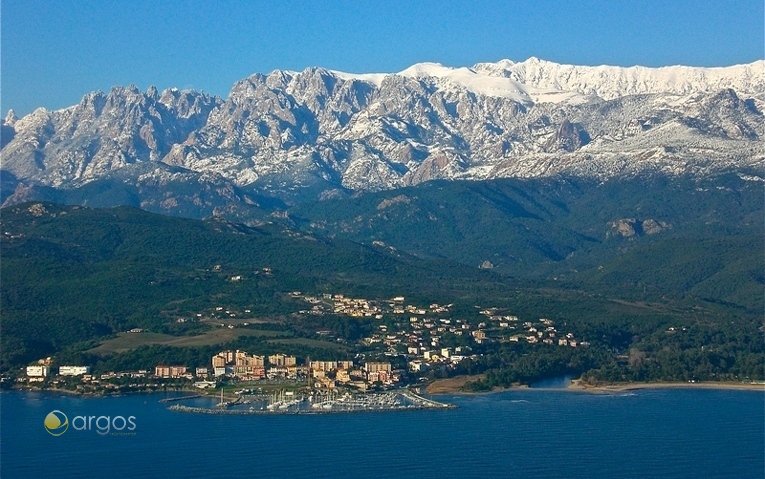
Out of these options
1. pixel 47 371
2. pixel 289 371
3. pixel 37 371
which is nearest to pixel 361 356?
pixel 289 371

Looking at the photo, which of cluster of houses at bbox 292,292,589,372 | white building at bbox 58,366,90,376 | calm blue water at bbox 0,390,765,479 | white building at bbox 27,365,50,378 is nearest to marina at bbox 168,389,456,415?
calm blue water at bbox 0,390,765,479

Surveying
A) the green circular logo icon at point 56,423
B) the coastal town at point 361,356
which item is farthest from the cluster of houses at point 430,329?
the green circular logo icon at point 56,423

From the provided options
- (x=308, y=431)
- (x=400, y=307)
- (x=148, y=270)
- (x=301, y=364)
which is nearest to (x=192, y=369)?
(x=301, y=364)

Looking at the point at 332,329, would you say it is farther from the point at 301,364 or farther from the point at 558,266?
the point at 558,266

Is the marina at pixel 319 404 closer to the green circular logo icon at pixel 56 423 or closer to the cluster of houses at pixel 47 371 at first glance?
the green circular logo icon at pixel 56 423

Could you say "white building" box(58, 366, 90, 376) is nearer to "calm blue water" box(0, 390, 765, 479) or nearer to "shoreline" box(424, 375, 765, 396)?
"calm blue water" box(0, 390, 765, 479)
